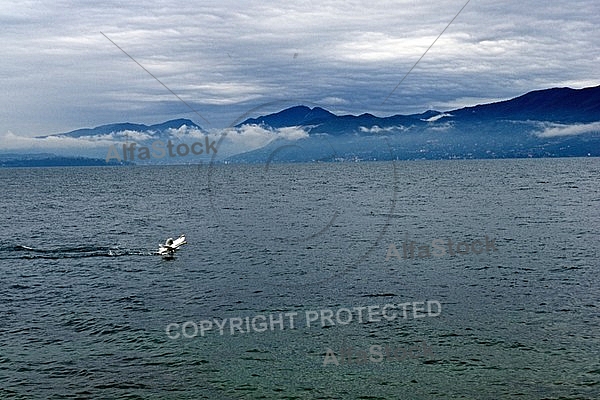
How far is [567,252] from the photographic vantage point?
4788cm

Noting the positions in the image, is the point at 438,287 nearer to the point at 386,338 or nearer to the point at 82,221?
the point at 386,338

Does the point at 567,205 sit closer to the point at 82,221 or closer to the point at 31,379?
the point at 82,221

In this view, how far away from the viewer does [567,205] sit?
87.0m

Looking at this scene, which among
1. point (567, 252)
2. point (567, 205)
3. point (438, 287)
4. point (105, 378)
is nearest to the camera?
point (105, 378)

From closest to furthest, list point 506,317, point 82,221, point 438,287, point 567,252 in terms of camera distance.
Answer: point 506,317 < point 438,287 < point 567,252 < point 82,221

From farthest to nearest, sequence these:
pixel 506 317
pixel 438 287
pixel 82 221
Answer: pixel 82 221
pixel 438 287
pixel 506 317

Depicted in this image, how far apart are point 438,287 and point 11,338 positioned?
24924 mm

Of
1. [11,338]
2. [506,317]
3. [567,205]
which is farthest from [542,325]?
[567,205]

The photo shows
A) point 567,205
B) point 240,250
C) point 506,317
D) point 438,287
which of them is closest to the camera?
point 506,317

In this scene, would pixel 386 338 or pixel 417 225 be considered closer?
pixel 386 338

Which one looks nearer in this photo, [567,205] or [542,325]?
[542,325]

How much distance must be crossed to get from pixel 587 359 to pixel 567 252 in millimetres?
25605

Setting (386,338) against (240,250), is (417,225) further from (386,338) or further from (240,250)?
(386,338)

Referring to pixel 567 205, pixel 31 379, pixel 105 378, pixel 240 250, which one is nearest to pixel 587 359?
pixel 105 378
